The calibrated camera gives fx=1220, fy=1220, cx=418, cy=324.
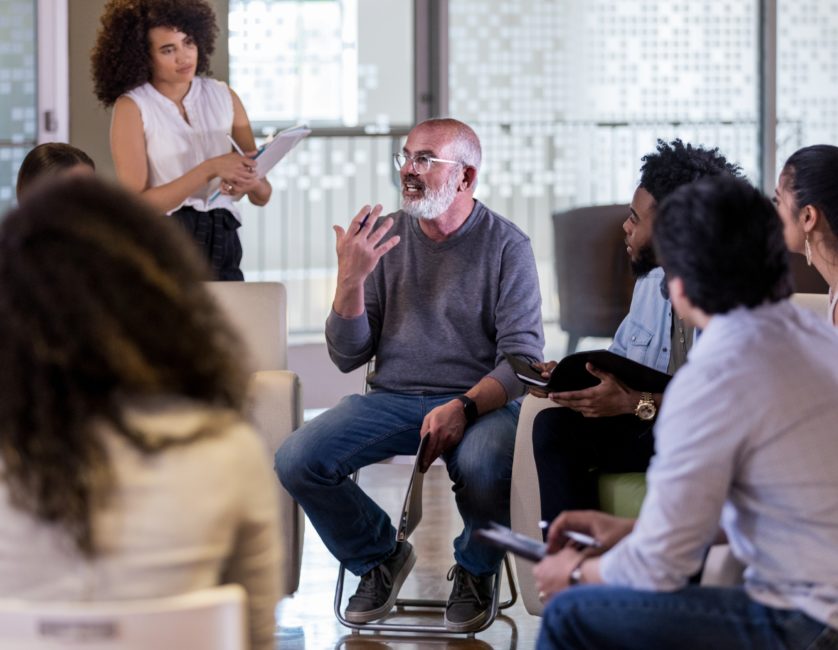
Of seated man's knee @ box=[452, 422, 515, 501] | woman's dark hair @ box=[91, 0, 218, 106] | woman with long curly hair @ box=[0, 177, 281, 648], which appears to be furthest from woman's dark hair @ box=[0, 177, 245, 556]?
woman's dark hair @ box=[91, 0, 218, 106]

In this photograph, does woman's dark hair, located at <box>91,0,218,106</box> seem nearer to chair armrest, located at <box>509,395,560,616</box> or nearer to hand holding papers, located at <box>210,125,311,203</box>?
hand holding papers, located at <box>210,125,311,203</box>

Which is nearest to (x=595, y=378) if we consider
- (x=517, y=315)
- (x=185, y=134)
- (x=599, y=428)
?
(x=599, y=428)

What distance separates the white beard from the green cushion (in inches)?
38.2

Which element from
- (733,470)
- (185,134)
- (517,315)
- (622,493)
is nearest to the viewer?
(733,470)

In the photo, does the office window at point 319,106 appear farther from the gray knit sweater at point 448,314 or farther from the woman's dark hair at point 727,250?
the woman's dark hair at point 727,250

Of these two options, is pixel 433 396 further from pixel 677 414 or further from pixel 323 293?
pixel 323 293

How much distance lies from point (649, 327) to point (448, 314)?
22.9 inches

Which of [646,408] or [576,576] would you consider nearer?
[576,576]

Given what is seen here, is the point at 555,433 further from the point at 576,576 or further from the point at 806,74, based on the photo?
the point at 806,74

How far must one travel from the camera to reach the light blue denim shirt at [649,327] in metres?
3.04

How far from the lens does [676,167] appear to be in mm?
3152

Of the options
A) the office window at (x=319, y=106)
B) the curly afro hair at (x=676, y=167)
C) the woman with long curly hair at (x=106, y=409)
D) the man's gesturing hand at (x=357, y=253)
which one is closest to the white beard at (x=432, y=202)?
the man's gesturing hand at (x=357, y=253)

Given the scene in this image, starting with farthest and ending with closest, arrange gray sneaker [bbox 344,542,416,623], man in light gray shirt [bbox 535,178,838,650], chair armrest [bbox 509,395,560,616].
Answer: gray sneaker [bbox 344,542,416,623], chair armrest [bbox 509,395,560,616], man in light gray shirt [bbox 535,178,838,650]

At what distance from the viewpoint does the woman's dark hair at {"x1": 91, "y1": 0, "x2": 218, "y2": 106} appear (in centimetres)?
449
